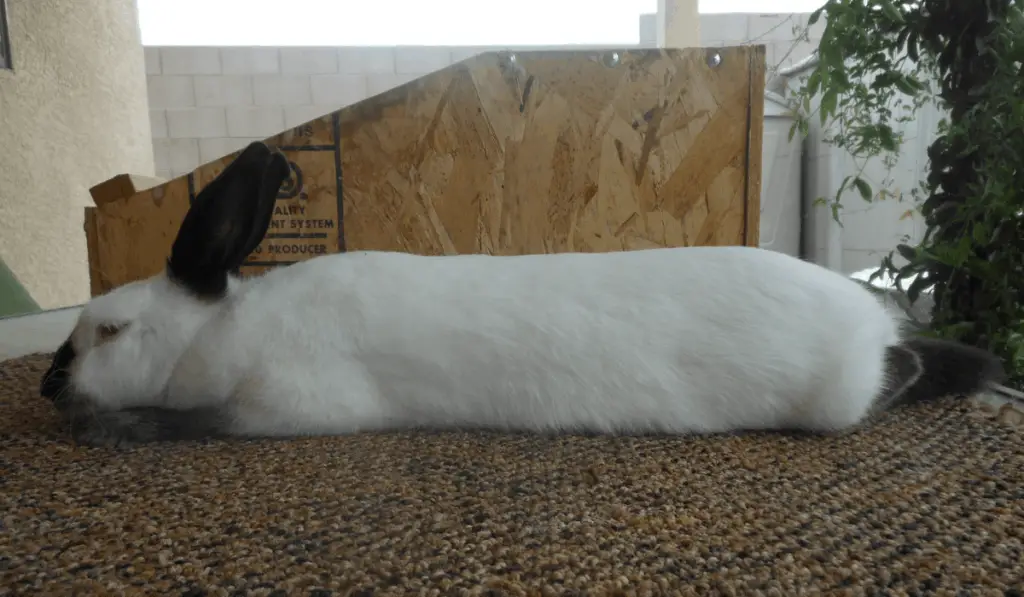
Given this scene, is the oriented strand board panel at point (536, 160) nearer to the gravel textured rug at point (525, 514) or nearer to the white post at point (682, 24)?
the gravel textured rug at point (525, 514)

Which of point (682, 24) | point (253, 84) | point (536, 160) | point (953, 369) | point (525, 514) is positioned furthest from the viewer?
point (253, 84)

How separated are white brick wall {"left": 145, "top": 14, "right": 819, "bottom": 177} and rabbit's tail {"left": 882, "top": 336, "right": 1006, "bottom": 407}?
3.24 meters

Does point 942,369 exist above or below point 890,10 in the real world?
below

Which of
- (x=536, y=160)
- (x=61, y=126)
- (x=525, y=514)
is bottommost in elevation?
(x=525, y=514)

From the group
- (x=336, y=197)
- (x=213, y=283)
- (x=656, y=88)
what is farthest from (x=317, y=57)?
(x=213, y=283)

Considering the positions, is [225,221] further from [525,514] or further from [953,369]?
[953,369]

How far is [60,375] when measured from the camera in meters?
1.20

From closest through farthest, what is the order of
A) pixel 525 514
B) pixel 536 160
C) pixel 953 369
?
pixel 525 514, pixel 953 369, pixel 536 160

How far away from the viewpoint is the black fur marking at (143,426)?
3.61 feet

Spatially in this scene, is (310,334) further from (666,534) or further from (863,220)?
(863,220)

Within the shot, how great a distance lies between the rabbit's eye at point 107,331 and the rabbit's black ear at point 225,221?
0.39 feet

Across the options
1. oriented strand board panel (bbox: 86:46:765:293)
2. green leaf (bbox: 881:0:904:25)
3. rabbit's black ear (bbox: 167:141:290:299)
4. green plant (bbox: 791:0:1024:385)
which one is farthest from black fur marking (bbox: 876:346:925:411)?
rabbit's black ear (bbox: 167:141:290:299)

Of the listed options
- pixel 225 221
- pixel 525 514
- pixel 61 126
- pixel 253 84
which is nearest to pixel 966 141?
pixel 525 514

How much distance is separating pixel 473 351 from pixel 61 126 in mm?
3076
